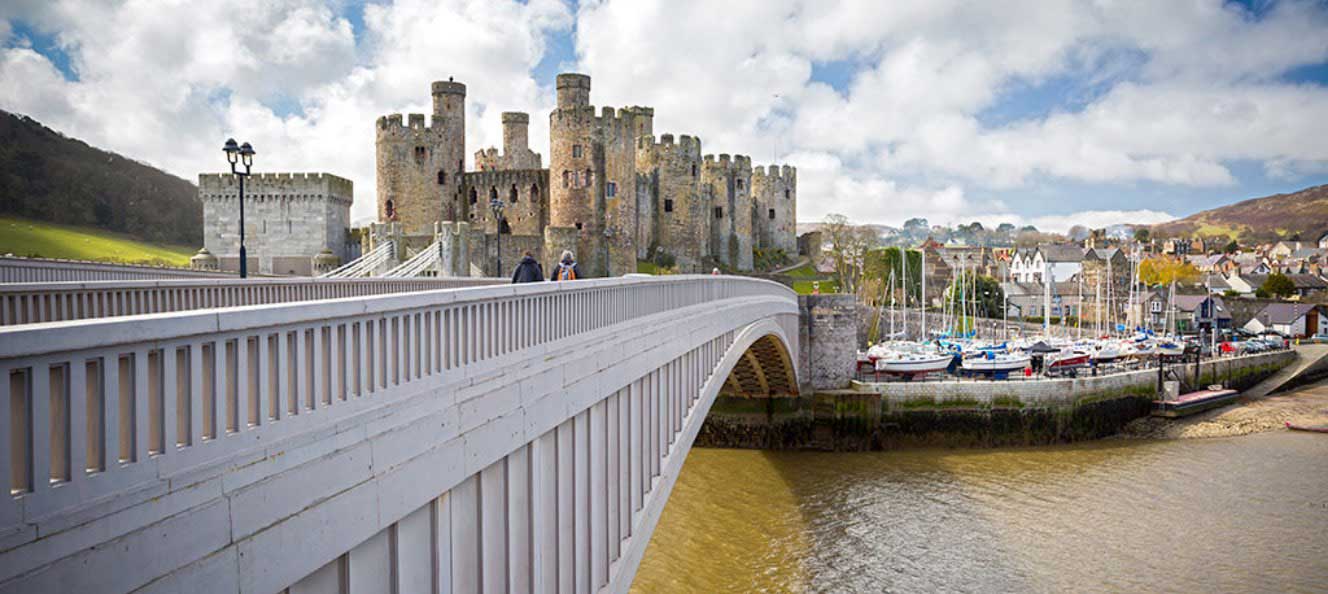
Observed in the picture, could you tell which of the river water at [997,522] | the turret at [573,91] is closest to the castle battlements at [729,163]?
the turret at [573,91]

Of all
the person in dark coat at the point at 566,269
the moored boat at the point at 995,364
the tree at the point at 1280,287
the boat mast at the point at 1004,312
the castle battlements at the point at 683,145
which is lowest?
the moored boat at the point at 995,364

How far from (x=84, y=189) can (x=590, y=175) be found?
88.1 ft

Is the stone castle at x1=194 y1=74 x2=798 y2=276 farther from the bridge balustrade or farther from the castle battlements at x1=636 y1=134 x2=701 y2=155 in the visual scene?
the bridge balustrade

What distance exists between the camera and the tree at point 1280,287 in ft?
226

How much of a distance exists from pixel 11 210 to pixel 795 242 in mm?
45074

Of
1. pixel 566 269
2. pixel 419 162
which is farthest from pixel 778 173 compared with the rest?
pixel 566 269

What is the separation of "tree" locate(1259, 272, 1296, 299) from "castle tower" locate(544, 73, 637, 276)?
2208 inches

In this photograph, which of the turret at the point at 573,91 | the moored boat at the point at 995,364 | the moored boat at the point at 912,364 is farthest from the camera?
the turret at the point at 573,91

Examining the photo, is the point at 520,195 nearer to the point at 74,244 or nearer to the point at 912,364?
the point at 74,244

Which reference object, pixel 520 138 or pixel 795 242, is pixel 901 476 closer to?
pixel 520 138

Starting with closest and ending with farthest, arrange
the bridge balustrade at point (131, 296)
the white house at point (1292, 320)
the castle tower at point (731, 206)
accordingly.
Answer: the bridge balustrade at point (131, 296), the castle tower at point (731, 206), the white house at point (1292, 320)

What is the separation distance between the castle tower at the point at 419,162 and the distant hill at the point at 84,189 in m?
16.9

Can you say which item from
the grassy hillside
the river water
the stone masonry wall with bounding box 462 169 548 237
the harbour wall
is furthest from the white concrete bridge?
the stone masonry wall with bounding box 462 169 548 237

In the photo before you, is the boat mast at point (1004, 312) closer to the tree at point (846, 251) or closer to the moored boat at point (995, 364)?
the tree at point (846, 251)
